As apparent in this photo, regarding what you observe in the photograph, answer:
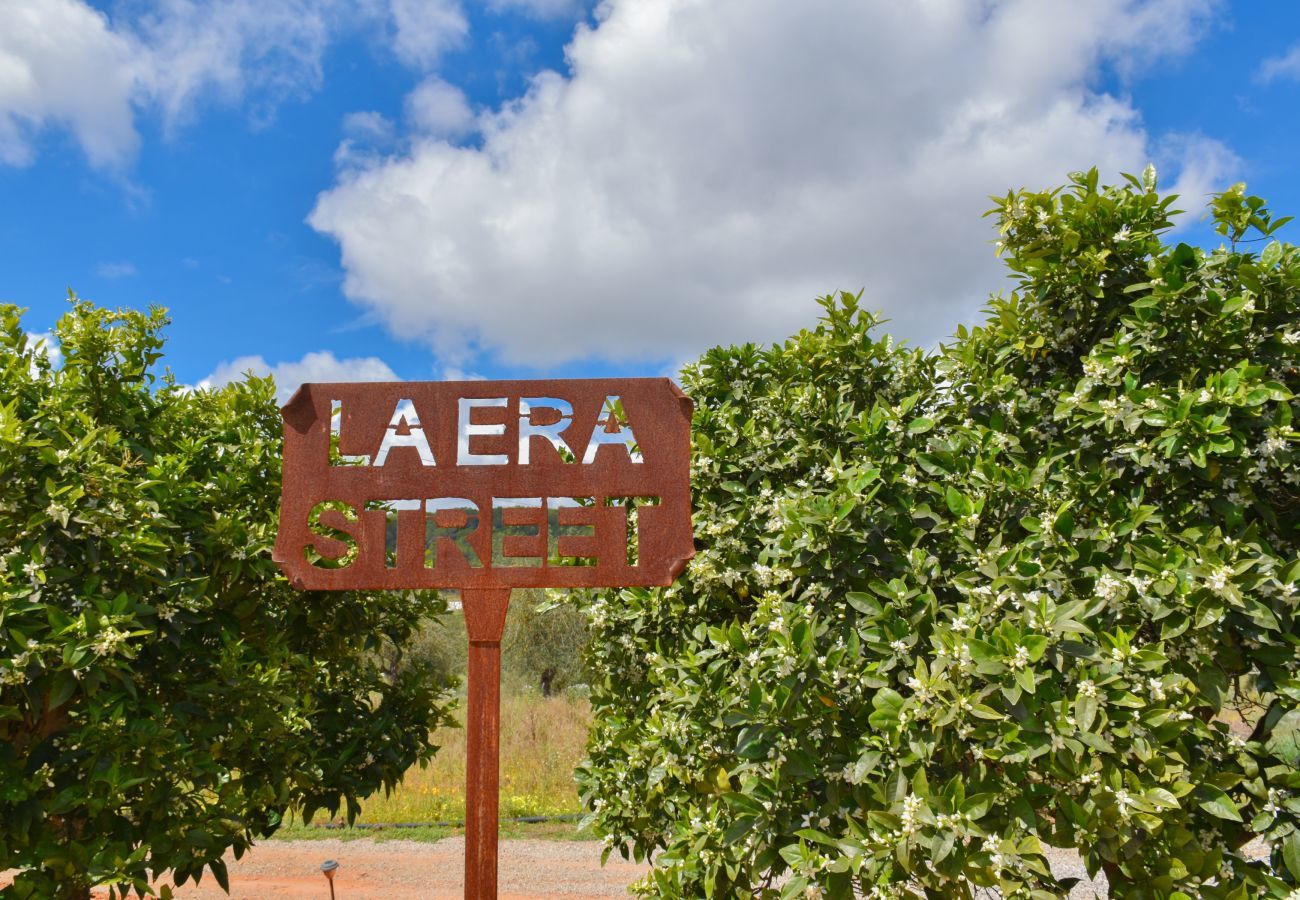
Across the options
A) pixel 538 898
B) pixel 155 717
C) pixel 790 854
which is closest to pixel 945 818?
pixel 790 854

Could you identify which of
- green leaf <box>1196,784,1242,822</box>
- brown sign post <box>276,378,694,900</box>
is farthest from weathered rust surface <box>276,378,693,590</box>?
green leaf <box>1196,784,1242,822</box>

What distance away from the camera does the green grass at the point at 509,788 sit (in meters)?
9.04

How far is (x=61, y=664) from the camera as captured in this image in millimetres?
3076

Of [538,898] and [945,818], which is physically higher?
[945,818]

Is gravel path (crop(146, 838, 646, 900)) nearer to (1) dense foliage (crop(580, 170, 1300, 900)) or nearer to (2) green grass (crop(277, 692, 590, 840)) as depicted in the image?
(2) green grass (crop(277, 692, 590, 840))

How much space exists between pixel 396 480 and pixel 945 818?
7.41ft

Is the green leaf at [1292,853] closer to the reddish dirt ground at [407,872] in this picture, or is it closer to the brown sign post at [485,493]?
the brown sign post at [485,493]

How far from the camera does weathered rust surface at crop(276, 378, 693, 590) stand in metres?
3.23

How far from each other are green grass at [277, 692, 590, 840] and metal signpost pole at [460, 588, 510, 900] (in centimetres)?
565

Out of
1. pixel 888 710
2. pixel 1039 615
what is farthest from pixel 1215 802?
pixel 888 710

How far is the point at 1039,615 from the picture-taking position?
270 cm

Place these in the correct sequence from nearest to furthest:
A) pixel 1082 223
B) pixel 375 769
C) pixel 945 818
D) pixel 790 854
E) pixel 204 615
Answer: pixel 945 818 → pixel 790 854 → pixel 1082 223 → pixel 204 615 → pixel 375 769

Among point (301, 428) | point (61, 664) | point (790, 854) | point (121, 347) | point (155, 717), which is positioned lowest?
point (790, 854)

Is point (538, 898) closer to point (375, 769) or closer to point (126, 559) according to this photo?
point (375, 769)
